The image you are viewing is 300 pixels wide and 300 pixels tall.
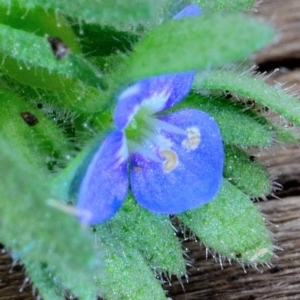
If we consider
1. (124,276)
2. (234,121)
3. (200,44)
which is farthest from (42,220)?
(234,121)

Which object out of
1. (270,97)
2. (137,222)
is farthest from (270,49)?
(137,222)

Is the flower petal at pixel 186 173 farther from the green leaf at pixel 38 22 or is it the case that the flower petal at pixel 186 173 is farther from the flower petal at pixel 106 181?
the green leaf at pixel 38 22

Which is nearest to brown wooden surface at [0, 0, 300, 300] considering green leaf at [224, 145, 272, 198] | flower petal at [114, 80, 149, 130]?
green leaf at [224, 145, 272, 198]

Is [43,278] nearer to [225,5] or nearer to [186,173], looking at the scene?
[186,173]

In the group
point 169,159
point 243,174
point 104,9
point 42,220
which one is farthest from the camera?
point 243,174

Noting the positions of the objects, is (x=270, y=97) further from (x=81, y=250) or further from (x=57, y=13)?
(x=81, y=250)

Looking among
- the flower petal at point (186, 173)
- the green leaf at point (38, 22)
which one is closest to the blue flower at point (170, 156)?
the flower petal at point (186, 173)
